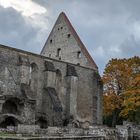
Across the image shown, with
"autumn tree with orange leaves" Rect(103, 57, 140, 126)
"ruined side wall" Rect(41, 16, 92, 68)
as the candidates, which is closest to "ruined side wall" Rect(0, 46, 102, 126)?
"autumn tree with orange leaves" Rect(103, 57, 140, 126)

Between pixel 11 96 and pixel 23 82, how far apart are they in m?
3.20

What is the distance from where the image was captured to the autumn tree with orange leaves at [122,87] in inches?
1773

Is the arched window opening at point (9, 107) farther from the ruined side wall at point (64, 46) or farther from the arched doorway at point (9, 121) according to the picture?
the ruined side wall at point (64, 46)

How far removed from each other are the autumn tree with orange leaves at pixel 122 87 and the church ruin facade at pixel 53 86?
133 cm

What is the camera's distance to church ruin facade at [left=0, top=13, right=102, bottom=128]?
34781 mm

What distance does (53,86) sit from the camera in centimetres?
4128

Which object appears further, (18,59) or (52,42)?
(52,42)

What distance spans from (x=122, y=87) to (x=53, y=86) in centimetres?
1109

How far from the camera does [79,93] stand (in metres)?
45.3

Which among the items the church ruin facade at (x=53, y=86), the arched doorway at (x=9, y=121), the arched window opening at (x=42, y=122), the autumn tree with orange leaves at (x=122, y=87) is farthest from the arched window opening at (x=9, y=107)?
the autumn tree with orange leaves at (x=122, y=87)

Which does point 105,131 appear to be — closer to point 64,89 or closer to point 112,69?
point 64,89

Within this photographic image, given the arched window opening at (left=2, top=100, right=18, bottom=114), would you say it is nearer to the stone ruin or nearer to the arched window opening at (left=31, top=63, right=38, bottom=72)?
the stone ruin

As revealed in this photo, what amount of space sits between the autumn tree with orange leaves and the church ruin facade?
1.33 m

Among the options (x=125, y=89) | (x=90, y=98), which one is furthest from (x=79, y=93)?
(x=125, y=89)
